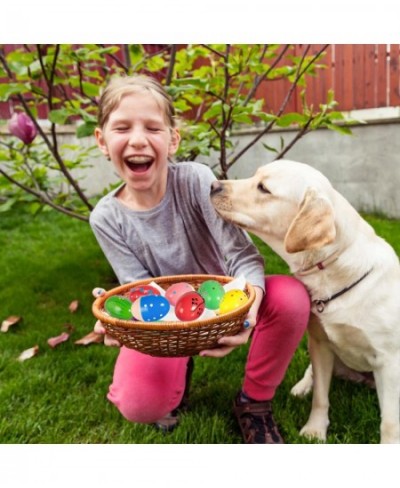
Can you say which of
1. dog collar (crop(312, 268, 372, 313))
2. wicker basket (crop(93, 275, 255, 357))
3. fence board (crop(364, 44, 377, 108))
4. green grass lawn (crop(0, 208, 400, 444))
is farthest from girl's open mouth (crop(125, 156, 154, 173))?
fence board (crop(364, 44, 377, 108))

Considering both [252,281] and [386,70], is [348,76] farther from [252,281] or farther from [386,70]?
[252,281]

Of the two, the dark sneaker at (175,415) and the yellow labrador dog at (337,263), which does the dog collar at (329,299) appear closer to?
the yellow labrador dog at (337,263)

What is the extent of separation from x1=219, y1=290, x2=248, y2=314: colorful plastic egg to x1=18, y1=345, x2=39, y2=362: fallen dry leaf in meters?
1.07

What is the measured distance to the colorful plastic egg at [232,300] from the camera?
3.99ft

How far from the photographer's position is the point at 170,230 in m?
1.53

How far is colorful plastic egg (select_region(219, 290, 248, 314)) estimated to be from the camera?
1.22 meters

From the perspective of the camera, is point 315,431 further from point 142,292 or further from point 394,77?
point 394,77

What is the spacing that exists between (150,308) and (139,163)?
44cm

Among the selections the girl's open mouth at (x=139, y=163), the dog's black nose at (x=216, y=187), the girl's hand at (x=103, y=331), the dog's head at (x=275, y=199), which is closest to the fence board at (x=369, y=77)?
the dog's head at (x=275, y=199)

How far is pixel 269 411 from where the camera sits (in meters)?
1.49

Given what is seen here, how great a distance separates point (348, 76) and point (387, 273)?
4.99 ft

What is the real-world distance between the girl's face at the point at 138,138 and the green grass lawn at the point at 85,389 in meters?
0.76
